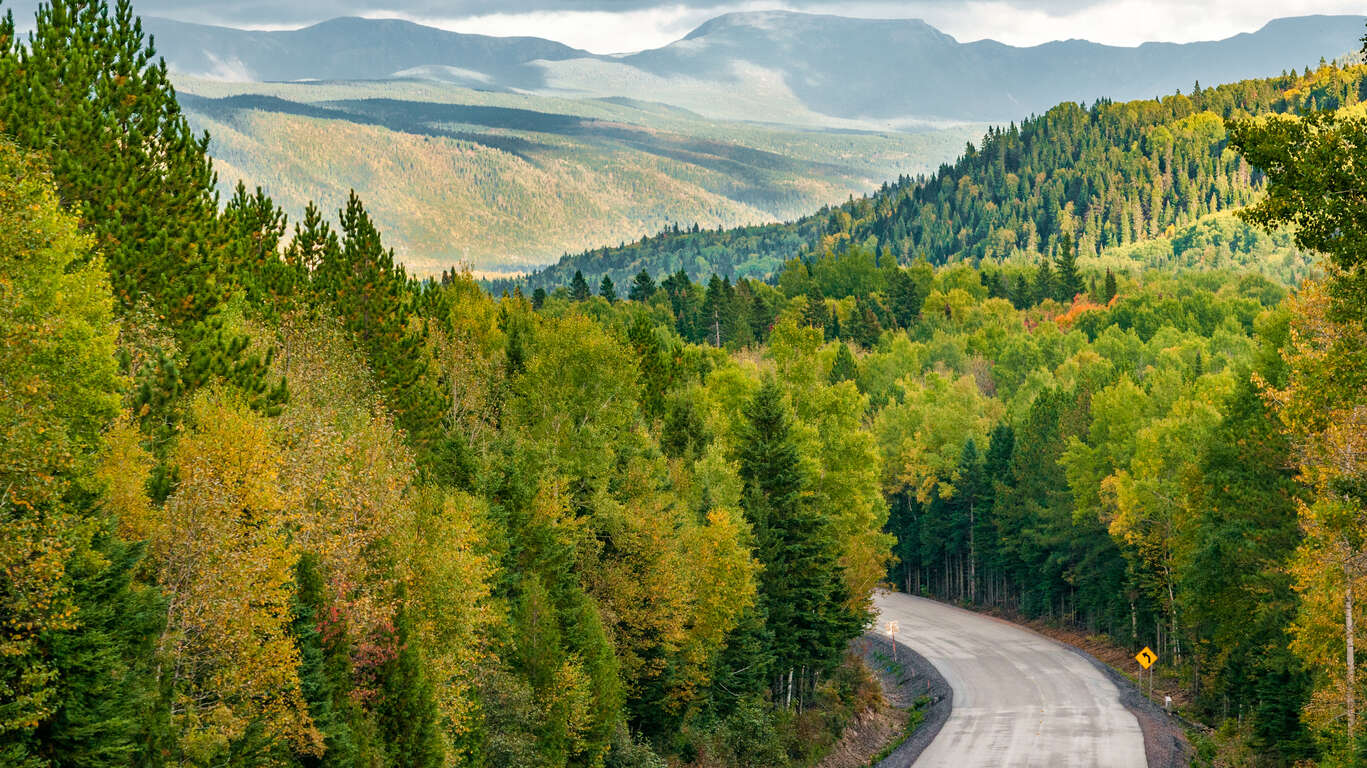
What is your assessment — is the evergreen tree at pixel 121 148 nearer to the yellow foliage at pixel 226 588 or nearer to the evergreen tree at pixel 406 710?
the yellow foliage at pixel 226 588

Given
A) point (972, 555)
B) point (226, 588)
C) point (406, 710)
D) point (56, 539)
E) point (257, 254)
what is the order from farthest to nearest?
1. point (972, 555)
2. point (257, 254)
3. point (406, 710)
4. point (226, 588)
5. point (56, 539)

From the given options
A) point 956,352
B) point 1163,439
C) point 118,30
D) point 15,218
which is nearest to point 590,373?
point 1163,439

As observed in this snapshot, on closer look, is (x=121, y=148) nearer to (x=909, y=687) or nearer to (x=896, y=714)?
(x=896, y=714)

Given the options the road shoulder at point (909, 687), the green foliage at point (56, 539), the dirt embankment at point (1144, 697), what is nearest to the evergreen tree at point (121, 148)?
the green foliage at point (56, 539)

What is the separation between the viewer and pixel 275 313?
4809cm

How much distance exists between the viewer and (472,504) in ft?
133

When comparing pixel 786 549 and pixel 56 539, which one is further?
pixel 786 549

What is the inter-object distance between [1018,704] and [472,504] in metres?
38.1

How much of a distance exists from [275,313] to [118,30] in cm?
1169

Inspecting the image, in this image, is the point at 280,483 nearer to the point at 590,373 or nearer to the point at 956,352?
the point at 590,373

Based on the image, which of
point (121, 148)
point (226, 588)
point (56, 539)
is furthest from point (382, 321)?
point (56, 539)

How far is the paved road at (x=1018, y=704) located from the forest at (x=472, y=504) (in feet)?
14.0

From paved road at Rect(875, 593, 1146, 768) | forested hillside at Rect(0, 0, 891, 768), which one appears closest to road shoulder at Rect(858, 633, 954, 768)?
paved road at Rect(875, 593, 1146, 768)

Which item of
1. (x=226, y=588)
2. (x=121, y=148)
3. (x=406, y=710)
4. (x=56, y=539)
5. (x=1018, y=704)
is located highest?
(x=121, y=148)
